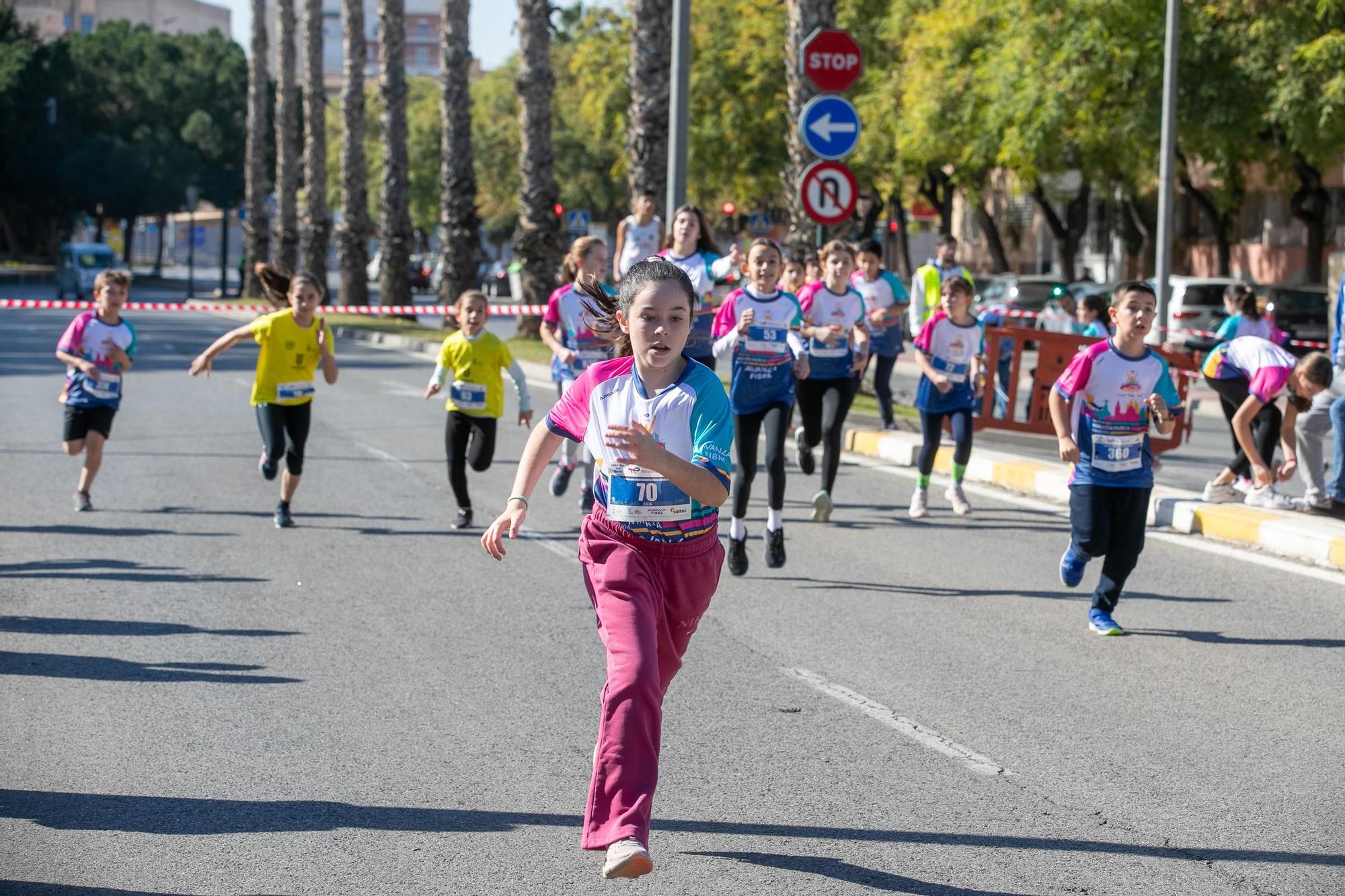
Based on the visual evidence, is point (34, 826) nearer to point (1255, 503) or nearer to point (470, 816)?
point (470, 816)

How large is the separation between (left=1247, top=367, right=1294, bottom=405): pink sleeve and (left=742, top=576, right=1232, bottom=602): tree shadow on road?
2.67 meters

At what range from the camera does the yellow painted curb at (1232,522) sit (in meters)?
10.8

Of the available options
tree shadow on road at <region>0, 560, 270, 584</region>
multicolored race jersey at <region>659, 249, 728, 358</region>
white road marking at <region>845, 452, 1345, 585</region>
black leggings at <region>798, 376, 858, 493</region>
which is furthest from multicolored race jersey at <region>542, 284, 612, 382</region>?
white road marking at <region>845, 452, 1345, 585</region>

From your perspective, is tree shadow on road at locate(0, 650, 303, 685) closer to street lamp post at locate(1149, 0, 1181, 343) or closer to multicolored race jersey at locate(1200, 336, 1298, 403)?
multicolored race jersey at locate(1200, 336, 1298, 403)

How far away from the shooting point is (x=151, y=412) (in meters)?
18.4

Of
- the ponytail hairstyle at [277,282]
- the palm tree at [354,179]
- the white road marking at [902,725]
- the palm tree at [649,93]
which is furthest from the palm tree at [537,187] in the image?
the white road marking at [902,725]

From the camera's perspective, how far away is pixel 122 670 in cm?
718

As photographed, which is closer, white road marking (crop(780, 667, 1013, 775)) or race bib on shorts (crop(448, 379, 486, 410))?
white road marking (crop(780, 667, 1013, 775))

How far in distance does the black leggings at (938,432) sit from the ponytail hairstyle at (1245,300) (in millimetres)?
2873

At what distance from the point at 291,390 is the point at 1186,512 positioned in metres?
5.87

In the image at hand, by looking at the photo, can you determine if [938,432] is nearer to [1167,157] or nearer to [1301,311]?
[1167,157]

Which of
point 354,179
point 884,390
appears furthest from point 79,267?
point 884,390

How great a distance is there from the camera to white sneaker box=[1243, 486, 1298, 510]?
11.6m

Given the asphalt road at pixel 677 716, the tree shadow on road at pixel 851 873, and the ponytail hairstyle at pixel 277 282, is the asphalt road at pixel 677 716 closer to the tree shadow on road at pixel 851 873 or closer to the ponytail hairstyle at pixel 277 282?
the tree shadow on road at pixel 851 873
